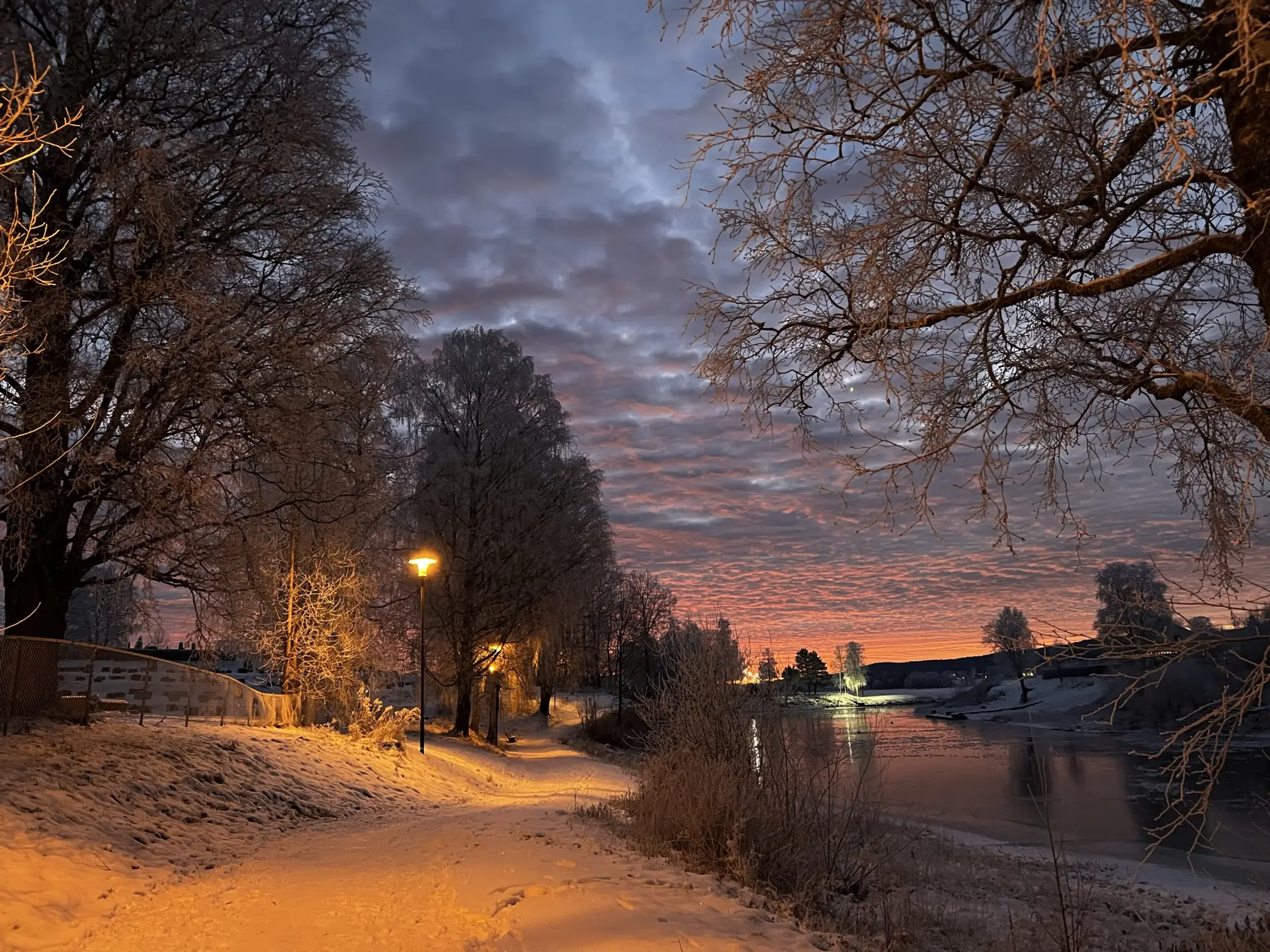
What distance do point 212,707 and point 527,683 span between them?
1900 cm

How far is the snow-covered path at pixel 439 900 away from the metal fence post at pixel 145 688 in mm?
5419

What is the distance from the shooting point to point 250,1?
38.5ft

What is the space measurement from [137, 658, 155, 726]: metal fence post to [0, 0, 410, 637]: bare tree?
82.4 inches

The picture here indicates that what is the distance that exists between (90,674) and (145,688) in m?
1.88

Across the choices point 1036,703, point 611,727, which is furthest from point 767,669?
point 1036,703

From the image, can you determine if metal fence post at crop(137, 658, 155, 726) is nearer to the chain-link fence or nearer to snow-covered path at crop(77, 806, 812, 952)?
the chain-link fence

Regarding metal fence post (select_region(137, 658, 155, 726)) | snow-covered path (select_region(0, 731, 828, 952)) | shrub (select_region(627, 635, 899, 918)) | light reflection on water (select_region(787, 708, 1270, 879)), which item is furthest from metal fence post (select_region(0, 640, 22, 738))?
light reflection on water (select_region(787, 708, 1270, 879))

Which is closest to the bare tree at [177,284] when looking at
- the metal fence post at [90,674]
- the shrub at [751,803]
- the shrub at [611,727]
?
the metal fence post at [90,674]

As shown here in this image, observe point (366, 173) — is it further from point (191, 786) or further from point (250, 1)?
point (191, 786)

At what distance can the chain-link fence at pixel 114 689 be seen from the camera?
10.6m

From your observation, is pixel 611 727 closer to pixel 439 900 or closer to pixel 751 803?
pixel 751 803

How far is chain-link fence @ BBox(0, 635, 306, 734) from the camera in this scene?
34.7ft

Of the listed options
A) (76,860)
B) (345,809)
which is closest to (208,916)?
(76,860)

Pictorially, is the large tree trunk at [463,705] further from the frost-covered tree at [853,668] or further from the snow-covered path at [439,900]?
the frost-covered tree at [853,668]
